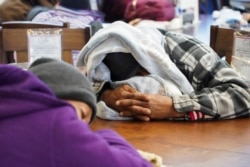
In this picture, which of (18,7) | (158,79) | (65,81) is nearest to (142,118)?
(158,79)

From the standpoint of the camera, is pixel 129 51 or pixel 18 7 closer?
pixel 129 51

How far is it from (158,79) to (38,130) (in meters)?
0.79

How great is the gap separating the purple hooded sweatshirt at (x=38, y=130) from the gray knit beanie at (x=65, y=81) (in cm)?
4

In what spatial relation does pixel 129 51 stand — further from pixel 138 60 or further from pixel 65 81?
pixel 65 81

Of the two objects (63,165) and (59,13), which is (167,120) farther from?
(59,13)

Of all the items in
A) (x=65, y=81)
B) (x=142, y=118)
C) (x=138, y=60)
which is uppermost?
(x=65, y=81)

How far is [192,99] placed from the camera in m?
1.28

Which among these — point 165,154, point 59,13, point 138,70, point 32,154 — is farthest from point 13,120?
point 59,13

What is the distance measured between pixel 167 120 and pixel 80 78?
65 cm

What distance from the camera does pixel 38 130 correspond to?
58 cm

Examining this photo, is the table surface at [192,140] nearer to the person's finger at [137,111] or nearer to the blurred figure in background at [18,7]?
the person's finger at [137,111]

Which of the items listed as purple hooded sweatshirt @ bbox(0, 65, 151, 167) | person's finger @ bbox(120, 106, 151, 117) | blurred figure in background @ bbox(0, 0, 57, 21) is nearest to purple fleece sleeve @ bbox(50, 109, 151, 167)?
purple hooded sweatshirt @ bbox(0, 65, 151, 167)

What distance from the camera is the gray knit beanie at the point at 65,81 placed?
2.15ft

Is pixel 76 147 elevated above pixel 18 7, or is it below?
above
